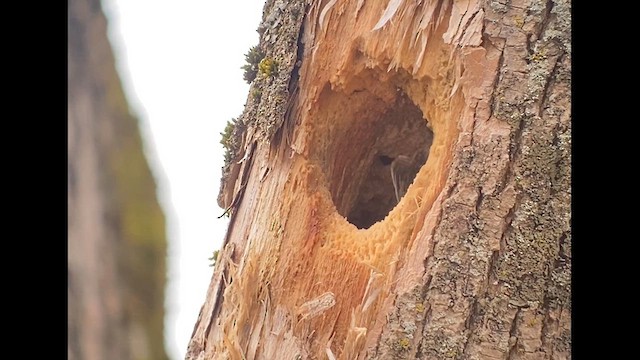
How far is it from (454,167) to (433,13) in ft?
1.56

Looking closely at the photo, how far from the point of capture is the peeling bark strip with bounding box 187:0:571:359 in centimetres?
158

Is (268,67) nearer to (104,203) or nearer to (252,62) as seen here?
(252,62)

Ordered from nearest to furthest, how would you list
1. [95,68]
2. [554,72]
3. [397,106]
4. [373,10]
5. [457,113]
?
[95,68]
[554,72]
[457,113]
[373,10]
[397,106]

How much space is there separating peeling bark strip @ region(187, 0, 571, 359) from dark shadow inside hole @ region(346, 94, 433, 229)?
0.13m

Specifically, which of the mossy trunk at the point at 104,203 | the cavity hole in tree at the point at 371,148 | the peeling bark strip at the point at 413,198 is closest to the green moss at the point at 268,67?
the peeling bark strip at the point at 413,198

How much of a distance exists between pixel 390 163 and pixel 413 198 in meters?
0.74

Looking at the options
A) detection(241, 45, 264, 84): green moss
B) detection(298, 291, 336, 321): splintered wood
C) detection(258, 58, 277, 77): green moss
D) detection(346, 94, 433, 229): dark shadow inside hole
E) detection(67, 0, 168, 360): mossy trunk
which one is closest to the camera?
detection(67, 0, 168, 360): mossy trunk

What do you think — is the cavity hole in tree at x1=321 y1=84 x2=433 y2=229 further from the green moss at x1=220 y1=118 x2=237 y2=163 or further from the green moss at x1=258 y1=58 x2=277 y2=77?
the green moss at x1=220 y1=118 x2=237 y2=163

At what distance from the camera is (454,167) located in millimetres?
1644

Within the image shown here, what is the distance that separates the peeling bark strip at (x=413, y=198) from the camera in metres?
1.58

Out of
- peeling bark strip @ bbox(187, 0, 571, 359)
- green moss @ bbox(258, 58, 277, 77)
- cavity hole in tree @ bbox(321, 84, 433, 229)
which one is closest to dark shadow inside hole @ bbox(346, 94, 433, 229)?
cavity hole in tree @ bbox(321, 84, 433, 229)

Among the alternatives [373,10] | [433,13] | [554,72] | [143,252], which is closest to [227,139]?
[373,10]

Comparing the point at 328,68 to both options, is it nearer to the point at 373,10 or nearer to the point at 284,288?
the point at 373,10

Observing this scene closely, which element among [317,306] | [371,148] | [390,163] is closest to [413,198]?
[317,306]
